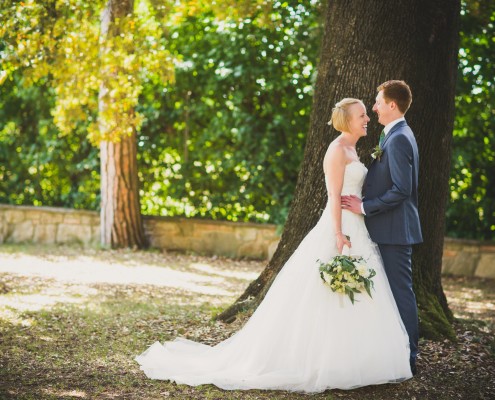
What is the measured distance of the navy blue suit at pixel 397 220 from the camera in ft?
13.8

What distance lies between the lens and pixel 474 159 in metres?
9.62

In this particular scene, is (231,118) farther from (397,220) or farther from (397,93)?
(397,220)

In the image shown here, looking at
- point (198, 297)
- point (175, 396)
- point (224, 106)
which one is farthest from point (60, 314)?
point (224, 106)

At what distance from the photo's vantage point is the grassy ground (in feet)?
13.4

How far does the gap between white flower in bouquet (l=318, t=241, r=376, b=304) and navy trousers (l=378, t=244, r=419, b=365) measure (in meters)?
0.29

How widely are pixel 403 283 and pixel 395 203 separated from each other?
59cm

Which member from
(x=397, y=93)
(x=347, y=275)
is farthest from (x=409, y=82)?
(x=347, y=275)

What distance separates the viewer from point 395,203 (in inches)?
164

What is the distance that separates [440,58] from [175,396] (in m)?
3.54

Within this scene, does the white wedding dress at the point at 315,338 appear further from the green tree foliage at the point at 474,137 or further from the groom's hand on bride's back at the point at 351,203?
the green tree foliage at the point at 474,137

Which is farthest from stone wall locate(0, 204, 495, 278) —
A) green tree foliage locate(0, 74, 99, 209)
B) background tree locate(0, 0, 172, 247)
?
background tree locate(0, 0, 172, 247)

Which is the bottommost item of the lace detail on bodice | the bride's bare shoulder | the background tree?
the lace detail on bodice

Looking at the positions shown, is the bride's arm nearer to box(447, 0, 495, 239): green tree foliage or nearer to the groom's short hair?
the groom's short hair

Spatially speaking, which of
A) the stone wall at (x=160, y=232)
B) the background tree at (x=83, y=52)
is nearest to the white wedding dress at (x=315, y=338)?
the background tree at (x=83, y=52)
